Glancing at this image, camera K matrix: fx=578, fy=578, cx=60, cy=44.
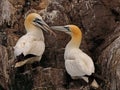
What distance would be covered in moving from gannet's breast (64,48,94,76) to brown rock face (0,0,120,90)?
257 mm

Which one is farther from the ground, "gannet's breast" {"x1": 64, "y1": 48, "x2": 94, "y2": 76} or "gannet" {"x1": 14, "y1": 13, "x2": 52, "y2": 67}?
"gannet" {"x1": 14, "y1": 13, "x2": 52, "y2": 67}

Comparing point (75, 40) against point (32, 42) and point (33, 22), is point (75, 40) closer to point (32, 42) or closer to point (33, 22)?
point (32, 42)

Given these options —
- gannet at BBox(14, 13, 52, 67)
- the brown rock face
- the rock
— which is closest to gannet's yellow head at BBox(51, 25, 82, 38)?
gannet at BBox(14, 13, 52, 67)

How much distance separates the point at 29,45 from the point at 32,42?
1.24 feet

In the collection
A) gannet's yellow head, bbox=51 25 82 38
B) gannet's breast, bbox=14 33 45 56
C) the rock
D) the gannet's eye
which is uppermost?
the gannet's eye

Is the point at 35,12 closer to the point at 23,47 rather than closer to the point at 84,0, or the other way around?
the point at 84,0

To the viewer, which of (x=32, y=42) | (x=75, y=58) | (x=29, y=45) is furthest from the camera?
(x=32, y=42)

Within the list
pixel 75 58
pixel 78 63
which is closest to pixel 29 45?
pixel 75 58

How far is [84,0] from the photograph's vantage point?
52.9 ft

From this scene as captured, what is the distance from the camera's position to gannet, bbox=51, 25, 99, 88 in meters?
→ 13.5

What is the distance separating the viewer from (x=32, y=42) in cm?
1466

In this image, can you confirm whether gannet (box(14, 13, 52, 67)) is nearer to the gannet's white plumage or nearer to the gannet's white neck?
the gannet's white plumage

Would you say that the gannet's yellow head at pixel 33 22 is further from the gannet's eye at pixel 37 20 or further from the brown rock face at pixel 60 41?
the brown rock face at pixel 60 41

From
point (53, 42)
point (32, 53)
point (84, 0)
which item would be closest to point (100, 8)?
point (84, 0)
